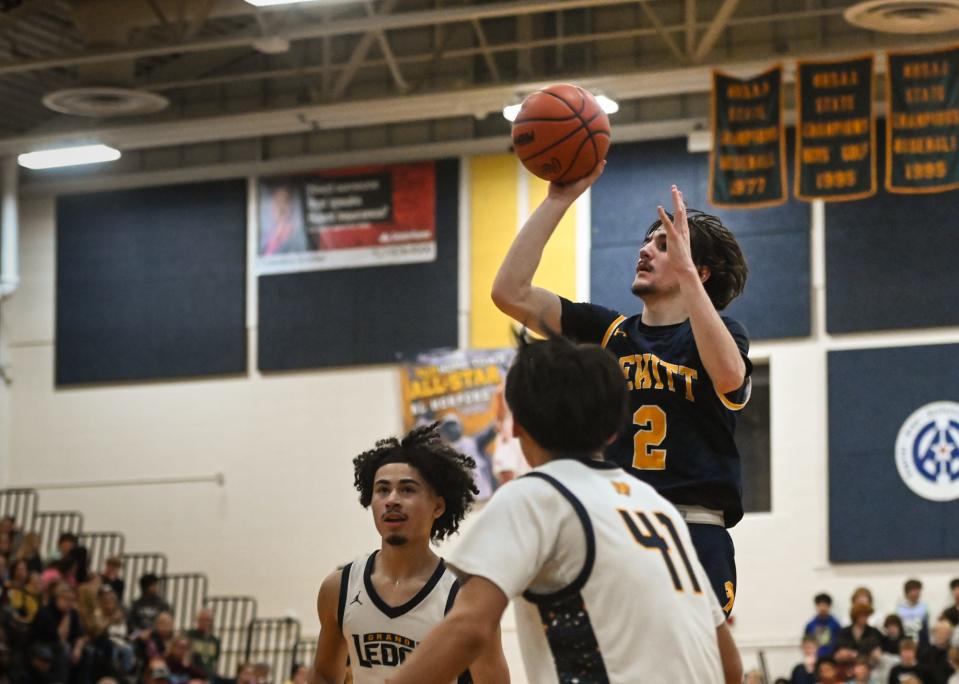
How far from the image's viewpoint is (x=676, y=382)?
4871 mm

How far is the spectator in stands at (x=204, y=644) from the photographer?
59.8 ft

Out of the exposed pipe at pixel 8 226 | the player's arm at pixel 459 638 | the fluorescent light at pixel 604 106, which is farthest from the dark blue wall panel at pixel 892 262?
the player's arm at pixel 459 638

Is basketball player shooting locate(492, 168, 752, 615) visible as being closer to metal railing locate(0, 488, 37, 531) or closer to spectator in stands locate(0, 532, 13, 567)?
spectator in stands locate(0, 532, 13, 567)

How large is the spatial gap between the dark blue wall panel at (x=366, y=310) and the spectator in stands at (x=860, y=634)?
582 centimetres

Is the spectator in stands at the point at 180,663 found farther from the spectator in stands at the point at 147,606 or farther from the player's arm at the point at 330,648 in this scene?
the player's arm at the point at 330,648

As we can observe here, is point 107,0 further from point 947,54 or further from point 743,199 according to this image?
point 947,54

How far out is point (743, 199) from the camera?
53.9ft

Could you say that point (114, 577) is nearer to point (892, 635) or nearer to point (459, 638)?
point (892, 635)

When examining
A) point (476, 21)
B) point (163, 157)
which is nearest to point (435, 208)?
point (476, 21)

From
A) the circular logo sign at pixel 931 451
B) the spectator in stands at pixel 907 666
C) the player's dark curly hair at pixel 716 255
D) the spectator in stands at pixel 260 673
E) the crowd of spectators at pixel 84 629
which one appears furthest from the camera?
the circular logo sign at pixel 931 451

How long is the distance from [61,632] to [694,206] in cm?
822

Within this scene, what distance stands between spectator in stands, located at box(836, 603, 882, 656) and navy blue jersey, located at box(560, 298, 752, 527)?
39.3ft

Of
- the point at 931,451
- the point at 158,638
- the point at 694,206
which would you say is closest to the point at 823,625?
the point at 931,451

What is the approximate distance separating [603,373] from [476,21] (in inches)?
596
